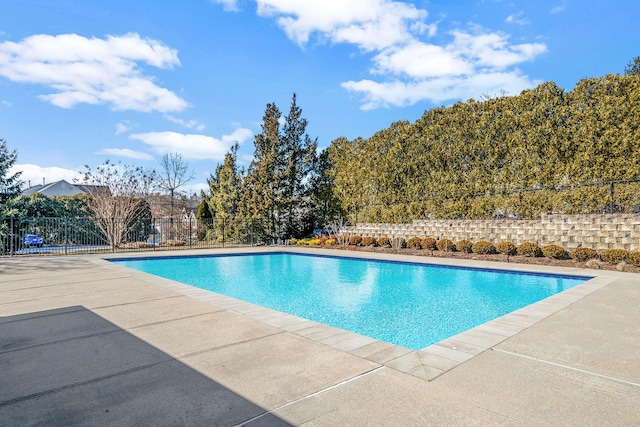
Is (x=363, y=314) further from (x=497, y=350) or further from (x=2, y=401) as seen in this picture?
(x=2, y=401)

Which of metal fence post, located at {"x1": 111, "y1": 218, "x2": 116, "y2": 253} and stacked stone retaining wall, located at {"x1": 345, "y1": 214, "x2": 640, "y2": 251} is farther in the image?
metal fence post, located at {"x1": 111, "y1": 218, "x2": 116, "y2": 253}

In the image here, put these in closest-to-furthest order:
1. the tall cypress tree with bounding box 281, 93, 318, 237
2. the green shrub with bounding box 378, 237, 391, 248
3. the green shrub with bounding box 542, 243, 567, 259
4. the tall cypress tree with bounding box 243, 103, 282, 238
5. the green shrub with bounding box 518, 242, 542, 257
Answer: the green shrub with bounding box 542, 243, 567, 259
the green shrub with bounding box 518, 242, 542, 257
the green shrub with bounding box 378, 237, 391, 248
the tall cypress tree with bounding box 243, 103, 282, 238
the tall cypress tree with bounding box 281, 93, 318, 237

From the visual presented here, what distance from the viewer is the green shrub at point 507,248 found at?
12414mm

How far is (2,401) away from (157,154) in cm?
2725

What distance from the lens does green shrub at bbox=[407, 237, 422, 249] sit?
1545cm

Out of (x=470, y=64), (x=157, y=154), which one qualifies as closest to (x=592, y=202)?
(x=470, y=64)

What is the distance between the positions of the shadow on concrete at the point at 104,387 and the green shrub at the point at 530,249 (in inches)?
467

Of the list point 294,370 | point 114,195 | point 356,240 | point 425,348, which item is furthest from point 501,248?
point 114,195

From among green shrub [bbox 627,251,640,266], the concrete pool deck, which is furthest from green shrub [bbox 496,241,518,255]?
the concrete pool deck

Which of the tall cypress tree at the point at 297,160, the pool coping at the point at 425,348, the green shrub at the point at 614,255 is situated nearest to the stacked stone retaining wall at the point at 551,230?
the green shrub at the point at 614,255

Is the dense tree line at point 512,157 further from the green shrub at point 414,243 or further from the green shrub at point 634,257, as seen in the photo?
the green shrub at point 634,257

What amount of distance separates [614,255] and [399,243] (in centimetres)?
771

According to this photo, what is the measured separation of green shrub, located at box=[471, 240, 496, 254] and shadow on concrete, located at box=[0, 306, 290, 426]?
471 inches

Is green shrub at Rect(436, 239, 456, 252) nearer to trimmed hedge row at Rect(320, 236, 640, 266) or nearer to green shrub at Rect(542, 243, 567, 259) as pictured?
trimmed hedge row at Rect(320, 236, 640, 266)
